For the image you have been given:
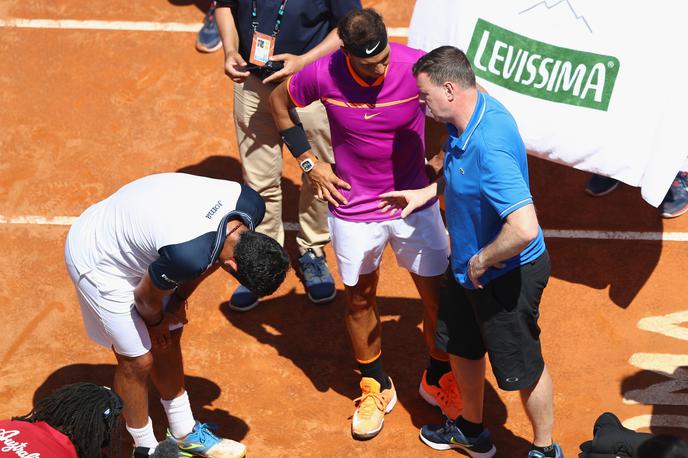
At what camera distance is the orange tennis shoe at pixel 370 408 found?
5.79 metres

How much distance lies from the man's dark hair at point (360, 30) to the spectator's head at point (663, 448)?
246 cm

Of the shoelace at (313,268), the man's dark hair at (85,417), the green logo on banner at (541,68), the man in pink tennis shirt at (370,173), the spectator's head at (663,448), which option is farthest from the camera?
the shoelace at (313,268)

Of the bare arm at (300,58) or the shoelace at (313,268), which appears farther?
the shoelace at (313,268)

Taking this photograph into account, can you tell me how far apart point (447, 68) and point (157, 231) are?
1663mm

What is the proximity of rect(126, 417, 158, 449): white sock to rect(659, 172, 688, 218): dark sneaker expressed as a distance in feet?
14.1

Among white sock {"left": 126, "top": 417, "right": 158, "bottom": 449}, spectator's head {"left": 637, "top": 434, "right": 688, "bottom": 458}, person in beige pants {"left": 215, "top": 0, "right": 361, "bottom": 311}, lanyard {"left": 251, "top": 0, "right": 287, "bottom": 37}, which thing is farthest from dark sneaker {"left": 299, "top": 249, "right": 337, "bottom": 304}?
spectator's head {"left": 637, "top": 434, "right": 688, "bottom": 458}

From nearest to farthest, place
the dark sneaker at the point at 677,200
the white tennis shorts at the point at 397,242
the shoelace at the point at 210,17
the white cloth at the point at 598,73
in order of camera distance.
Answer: the white tennis shorts at the point at 397,242 < the white cloth at the point at 598,73 < the dark sneaker at the point at 677,200 < the shoelace at the point at 210,17

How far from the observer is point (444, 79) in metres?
4.73

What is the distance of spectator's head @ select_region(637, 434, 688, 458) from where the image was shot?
12.1 feet

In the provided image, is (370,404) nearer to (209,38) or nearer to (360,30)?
(360,30)

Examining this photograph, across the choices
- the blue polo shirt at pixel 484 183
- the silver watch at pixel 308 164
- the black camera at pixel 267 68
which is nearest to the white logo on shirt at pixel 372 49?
the blue polo shirt at pixel 484 183

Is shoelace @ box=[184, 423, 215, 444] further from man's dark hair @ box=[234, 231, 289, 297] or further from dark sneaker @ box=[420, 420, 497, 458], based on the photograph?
man's dark hair @ box=[234, 231, 289, 297]

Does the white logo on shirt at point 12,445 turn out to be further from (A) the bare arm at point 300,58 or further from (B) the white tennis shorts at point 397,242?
(A) the bare arm at point 300,58

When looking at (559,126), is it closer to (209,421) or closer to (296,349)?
(296,349)
